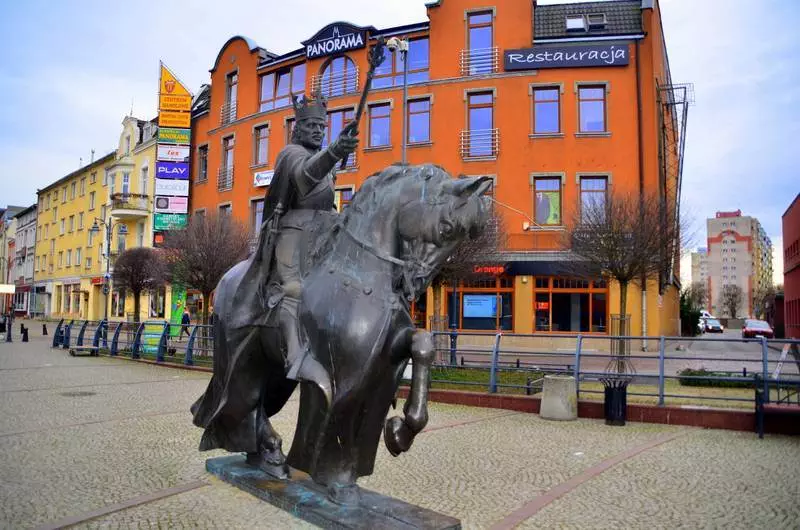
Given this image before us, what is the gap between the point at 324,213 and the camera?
15.4ft

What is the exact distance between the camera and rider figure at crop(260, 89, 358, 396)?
417cm

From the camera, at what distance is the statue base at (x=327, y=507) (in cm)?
410

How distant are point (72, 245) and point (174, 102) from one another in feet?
72.8

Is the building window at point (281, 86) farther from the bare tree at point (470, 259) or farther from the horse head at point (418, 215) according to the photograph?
the horse head at point (418, 215)

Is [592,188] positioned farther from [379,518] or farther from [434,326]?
[379,518]

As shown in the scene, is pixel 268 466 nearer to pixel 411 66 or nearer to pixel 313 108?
pixel 313 108

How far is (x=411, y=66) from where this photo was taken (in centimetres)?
2744

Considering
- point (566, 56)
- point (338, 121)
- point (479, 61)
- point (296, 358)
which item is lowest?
point (296, 358)

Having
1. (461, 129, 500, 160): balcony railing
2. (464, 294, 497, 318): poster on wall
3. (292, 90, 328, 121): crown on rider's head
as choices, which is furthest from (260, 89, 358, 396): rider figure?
(461, 129, 500, 160): balcony railing

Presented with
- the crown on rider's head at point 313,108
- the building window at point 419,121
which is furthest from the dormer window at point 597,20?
the crown on rider's head at point 313,108

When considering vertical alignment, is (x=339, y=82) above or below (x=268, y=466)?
above

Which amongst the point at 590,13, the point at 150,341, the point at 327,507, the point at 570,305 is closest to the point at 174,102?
the point at 150,341

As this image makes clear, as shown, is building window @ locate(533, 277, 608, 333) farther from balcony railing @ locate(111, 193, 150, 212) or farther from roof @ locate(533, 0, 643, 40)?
balcony railing @ locate(111, 193, 150, 212)

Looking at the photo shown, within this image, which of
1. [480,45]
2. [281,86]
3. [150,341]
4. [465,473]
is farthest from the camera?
[281,86]
